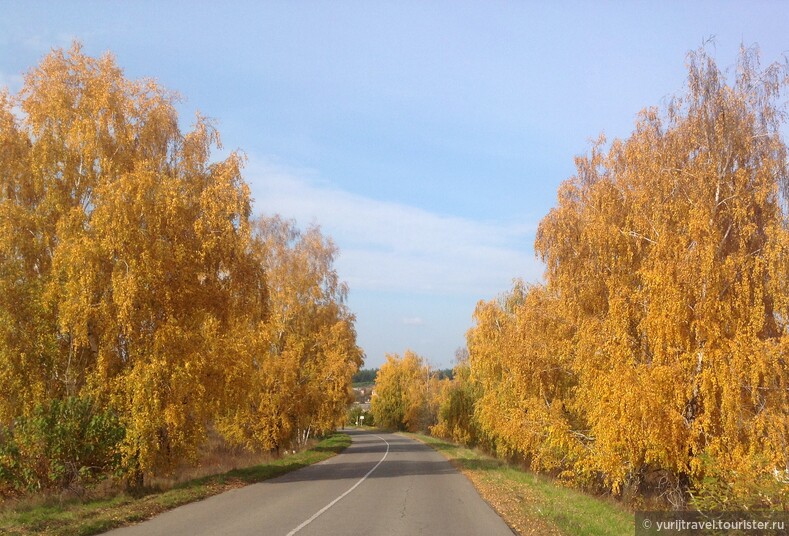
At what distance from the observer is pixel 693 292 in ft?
49.8

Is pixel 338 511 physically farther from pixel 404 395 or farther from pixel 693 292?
pixel 404 395

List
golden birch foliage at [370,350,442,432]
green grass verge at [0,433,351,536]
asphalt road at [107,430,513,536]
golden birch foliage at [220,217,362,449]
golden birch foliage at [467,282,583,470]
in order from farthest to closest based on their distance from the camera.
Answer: golden birch foliage at [370,350,442,432] → golden birch foliage at [220,217,362,449] → golden birch foliage at [467,282,583,470] → asphalt road at [107,430,513,536] → green grass verge at [0,433,351,536]

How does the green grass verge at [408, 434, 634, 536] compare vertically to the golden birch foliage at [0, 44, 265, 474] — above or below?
below

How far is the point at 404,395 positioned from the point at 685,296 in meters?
73.0

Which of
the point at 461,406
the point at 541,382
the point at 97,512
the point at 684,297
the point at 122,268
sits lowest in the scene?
the point at 97,512

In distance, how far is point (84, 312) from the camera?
56.9 ft

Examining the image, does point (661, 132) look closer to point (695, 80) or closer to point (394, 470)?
point (695, 80)

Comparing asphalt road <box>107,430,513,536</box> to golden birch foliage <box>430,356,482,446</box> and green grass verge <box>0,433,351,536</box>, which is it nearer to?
green grass verge <box>0,433,351,536</box>

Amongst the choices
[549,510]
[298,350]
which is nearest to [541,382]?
[549,510]

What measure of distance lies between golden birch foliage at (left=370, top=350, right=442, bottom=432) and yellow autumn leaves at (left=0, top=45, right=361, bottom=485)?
63.9 metres

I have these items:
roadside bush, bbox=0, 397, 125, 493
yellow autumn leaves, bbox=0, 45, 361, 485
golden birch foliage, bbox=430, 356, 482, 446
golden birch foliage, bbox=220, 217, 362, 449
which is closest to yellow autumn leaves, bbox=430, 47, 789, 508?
yellow autumn leaves, bbox=0, 45, 361, 485

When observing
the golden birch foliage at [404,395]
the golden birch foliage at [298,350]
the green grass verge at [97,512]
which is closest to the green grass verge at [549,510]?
the green grass verge at [97,512]

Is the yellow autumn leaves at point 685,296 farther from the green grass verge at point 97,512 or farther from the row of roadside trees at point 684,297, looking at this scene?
the green grass verge at point 97,512

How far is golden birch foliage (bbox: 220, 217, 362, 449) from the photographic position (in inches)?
1356
